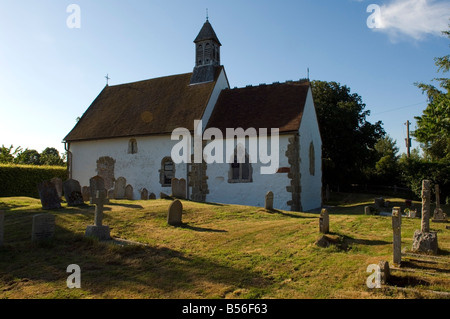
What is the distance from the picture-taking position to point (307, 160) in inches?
856

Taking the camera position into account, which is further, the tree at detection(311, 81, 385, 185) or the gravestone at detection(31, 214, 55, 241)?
the tree at detection(311, 81, 385, 185)

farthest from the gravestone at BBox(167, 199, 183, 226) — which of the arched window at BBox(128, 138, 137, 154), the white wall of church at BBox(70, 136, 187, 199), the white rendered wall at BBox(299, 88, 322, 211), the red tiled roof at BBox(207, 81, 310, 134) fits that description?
the arched window at BBox(128, 138, 137, 154)

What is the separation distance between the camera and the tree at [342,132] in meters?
30.4

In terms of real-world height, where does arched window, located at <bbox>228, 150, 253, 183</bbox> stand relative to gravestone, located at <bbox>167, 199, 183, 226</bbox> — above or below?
above

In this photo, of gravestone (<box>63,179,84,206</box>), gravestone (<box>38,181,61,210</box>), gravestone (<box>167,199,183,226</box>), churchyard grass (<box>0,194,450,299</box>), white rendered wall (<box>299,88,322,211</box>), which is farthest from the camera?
white rendered wall (<box>299,88,322,211</box>)

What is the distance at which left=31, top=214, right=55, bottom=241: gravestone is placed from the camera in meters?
9.92

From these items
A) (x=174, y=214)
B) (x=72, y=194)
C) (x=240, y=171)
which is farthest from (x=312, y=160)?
(x=72, y=194)

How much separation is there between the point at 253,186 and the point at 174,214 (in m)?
8.48

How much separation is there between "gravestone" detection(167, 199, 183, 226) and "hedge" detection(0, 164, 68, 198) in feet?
54.1

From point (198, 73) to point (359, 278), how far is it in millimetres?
20716

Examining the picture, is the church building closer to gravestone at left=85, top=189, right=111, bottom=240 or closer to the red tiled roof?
the red tiled roof

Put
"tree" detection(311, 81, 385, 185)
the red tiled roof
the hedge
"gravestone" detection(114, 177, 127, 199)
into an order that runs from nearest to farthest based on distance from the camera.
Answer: "gravestone" detection(114, 177, 127, 199)
the red tiled roof
the hedge
"tree" detection(311, 81, 385, 185)
